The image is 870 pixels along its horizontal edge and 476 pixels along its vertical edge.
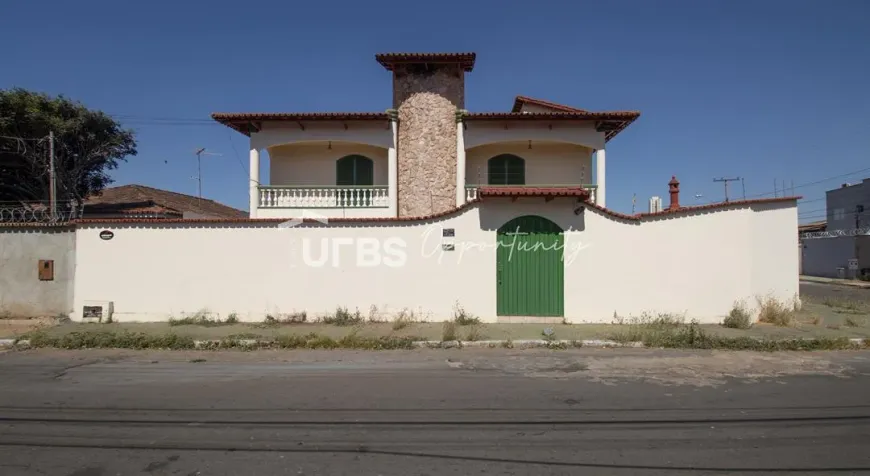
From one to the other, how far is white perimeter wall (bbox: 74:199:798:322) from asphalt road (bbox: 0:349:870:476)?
299 cm

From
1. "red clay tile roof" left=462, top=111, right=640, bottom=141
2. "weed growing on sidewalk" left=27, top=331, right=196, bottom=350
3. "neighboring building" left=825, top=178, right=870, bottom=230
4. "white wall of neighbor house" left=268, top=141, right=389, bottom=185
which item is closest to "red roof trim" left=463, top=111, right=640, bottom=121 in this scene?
"red clay tile roof" left=462, top=111, right=640, bottom=141

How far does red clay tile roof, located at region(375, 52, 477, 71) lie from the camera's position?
1494cm

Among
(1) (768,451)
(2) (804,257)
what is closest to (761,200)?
(1) (768,451)

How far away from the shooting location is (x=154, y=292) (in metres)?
10.8

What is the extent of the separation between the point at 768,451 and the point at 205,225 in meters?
10.8

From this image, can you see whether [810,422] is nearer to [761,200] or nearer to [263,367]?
[263,367]

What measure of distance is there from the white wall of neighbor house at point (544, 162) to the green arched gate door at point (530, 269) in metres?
5.37

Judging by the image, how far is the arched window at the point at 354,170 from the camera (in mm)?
15922

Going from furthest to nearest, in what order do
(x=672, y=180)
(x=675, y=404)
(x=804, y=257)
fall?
(x=804, y=257)
(x=672, y=180)
(x=675, y=404)

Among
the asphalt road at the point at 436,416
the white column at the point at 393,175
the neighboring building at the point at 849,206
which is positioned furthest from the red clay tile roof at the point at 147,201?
the neighboring building at the point at 849,206

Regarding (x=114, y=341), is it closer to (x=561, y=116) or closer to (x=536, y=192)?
(x=536, y=192)

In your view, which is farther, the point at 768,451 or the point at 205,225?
the point at 205,225

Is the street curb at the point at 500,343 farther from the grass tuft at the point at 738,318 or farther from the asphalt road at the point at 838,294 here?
the asphalt road at the point at 838,294

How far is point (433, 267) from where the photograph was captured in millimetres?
10672
